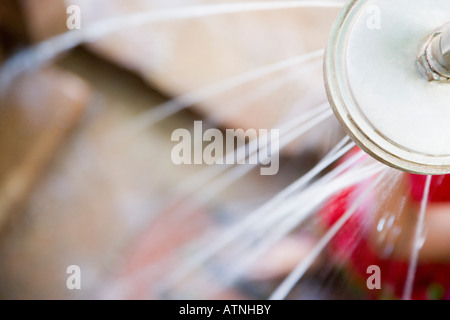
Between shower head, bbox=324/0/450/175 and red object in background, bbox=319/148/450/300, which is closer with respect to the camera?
shower head, bbox=324/0/450/175

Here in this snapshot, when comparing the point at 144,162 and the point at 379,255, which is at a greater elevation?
the point at 144,162

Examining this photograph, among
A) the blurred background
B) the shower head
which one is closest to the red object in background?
the blurred background

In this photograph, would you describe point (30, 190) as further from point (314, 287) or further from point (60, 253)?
point (314, 287)

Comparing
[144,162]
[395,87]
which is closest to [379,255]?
[395,87]

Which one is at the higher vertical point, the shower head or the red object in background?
the shower head

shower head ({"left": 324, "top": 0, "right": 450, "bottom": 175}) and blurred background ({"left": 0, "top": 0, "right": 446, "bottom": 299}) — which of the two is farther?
blurred background ({"left": 0, "top": 0, "right": 446, "bottom": 299})

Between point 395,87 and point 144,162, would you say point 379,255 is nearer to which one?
point 395,87

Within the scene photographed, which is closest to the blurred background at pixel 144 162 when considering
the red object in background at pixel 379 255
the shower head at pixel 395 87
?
the red object in background at pixel 379 255

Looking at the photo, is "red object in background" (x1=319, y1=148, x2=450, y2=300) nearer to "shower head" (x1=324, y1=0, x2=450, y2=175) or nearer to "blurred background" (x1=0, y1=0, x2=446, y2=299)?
"blurred background" (x1=0, y1=0, x2=446, y2=299)
